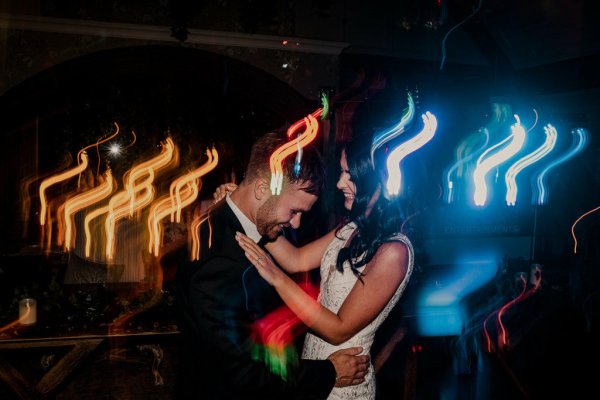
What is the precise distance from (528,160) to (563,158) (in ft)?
1.88

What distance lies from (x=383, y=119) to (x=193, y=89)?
2.39 m

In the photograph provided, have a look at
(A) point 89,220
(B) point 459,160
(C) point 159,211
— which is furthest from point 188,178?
(B) point 459,160

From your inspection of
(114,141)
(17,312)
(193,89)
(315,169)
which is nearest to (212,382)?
(315,169)

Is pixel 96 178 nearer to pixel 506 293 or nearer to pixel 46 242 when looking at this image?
pixel 46 242

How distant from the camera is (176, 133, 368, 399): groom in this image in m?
1.76

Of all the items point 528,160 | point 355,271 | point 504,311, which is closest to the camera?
point 355,271

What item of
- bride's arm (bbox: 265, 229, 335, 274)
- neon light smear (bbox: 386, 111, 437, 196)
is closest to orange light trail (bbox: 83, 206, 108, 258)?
neon light smear (bbox: 386, 111, 437, 196)

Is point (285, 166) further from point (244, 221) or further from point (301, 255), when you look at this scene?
point (301, 255)

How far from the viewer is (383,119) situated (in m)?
5.02

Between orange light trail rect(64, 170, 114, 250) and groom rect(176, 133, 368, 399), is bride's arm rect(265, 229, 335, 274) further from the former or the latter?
orange light trail rect(64, 170, 114, 250)

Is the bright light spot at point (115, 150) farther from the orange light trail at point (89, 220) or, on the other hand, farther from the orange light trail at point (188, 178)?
the orange light trail at point (89, 220)

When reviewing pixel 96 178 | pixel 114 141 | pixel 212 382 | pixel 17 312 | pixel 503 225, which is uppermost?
pixel 114 141

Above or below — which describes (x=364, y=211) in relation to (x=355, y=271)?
above

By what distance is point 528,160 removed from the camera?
5574 millimetres
